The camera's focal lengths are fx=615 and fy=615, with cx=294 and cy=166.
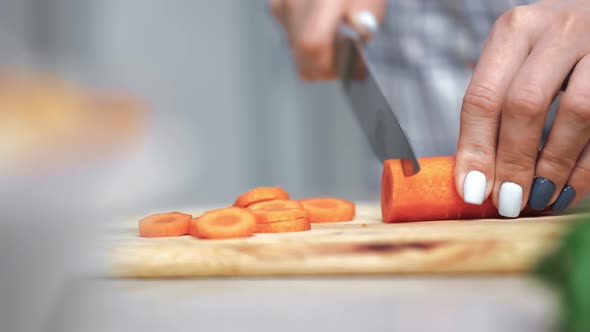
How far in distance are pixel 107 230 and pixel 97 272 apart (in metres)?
0.49

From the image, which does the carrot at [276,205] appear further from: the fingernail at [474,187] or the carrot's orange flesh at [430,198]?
the fingernail at [474,187]

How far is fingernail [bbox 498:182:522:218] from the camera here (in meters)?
1.26

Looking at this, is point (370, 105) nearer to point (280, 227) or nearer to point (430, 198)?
point (430, 198)

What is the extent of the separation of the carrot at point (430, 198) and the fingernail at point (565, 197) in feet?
0.19

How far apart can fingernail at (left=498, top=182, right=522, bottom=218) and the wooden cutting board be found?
0.64 ft

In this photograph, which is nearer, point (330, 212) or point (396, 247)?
point (396, 247)

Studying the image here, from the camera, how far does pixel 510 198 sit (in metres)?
1.26

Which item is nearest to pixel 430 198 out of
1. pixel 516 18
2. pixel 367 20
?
pixel 516 18

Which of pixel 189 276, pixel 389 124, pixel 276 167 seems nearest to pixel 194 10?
pixel 276 167

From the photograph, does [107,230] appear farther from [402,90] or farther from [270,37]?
[270,37]

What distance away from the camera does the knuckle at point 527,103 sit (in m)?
1.24

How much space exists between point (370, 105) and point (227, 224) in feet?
2.08

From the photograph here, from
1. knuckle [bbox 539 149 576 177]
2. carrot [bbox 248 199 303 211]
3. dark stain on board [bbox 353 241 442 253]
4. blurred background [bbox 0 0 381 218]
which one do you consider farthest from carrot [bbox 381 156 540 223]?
blurred background [bbox 0 0 381 218]

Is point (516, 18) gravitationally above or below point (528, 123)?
above
